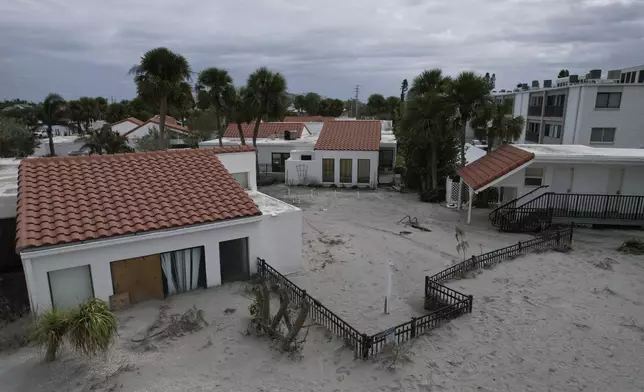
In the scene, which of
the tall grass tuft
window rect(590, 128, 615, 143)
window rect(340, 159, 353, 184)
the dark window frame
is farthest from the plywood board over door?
the dark window frame

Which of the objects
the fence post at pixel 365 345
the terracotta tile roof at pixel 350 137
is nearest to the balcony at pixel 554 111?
the terracotta tile roof at pixel 350 137

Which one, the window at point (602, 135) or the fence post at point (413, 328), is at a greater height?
the window at point (602, 135)

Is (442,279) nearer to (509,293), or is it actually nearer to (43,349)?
(509,293)

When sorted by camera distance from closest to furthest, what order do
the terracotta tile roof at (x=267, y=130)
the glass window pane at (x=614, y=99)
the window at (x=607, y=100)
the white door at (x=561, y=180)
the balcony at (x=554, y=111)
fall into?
the white door at (x=561, y=180), the glass window pane at (x=614, y=99), the window at (x=607, y=100), the terracotta tile roof at (x=267, y=130), the balcony at (x=554, y=111)

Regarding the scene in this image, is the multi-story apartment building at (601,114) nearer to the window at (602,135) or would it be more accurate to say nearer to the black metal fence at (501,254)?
the window at (602,135)

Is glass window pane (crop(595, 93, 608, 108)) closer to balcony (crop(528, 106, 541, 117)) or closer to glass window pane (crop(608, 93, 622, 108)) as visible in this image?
glass window pane (crop(608, 93, 622, 108))

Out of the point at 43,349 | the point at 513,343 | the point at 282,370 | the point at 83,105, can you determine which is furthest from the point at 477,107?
the point at 83,105
